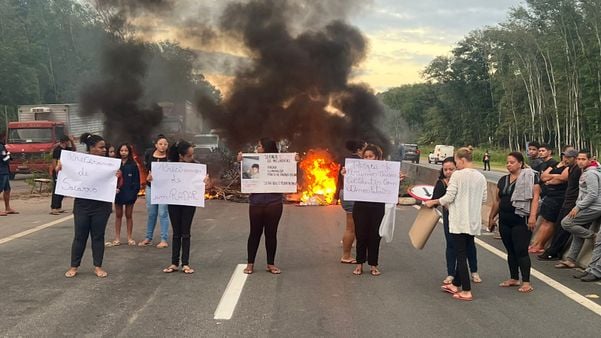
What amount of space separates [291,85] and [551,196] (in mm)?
12309

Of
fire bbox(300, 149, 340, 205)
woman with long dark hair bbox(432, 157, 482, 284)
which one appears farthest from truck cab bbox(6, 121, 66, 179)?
woman with long dark hair bbox(432, 157, 482, 284)

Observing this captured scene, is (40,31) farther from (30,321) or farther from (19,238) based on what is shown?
(30,321)

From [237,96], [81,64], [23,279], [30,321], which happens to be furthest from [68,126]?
[81,64]

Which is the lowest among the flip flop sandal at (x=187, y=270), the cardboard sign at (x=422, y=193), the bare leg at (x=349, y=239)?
the flip flop sandal at (x=187, y=270)

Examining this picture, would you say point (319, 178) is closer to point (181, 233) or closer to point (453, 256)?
point (181, 233)

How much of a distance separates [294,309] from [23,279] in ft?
10.5

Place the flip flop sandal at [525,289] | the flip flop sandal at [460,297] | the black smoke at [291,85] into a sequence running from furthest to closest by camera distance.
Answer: the black smoke at [291,85]
the flip flop sandal at [525,289]
the flip flop sandal at [460,297]

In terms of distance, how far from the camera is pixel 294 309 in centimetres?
510

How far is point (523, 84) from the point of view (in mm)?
63625

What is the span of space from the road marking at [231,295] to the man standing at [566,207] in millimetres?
4310

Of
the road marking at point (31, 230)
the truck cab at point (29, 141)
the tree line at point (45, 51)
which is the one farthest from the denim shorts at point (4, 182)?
the tree line at point (45, 51)

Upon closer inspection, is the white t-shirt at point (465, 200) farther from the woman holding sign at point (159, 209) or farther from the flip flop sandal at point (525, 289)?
the woman holding sign at point (159, 209)

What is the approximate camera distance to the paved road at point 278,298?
4574 millimetres

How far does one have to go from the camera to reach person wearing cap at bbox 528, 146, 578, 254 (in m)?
7.88
